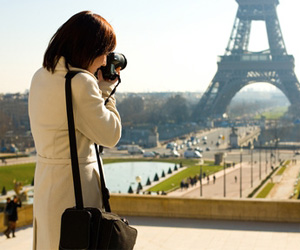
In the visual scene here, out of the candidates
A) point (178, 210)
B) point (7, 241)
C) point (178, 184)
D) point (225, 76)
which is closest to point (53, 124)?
point (7, 241)

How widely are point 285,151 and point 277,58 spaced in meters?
17.5

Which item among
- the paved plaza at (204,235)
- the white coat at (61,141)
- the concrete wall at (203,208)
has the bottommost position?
the paved plaza at (204,235)

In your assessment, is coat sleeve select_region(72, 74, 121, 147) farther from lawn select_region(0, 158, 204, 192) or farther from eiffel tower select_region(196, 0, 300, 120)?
eiffel tower select_region(196, 0, 300, 120)

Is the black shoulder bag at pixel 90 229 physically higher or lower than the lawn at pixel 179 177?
higher

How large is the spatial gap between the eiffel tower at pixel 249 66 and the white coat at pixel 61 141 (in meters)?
59.5

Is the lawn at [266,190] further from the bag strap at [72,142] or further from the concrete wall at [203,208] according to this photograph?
the bag strap at [72,142]

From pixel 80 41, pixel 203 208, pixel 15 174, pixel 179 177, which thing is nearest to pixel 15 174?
pixel 15 174

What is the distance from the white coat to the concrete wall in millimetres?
5294

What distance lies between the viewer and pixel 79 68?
6.78ft

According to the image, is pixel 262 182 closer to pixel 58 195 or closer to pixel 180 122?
pixel 58 195

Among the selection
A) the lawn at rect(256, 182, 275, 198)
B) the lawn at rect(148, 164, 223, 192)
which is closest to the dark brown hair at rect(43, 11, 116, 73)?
the lawn at rect(256, 182, 275, 198)

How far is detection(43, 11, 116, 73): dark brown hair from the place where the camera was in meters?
2.04

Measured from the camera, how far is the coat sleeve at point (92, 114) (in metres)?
1.97

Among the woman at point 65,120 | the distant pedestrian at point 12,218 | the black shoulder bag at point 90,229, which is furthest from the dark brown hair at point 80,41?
the distant pedestrian at point 12,218
